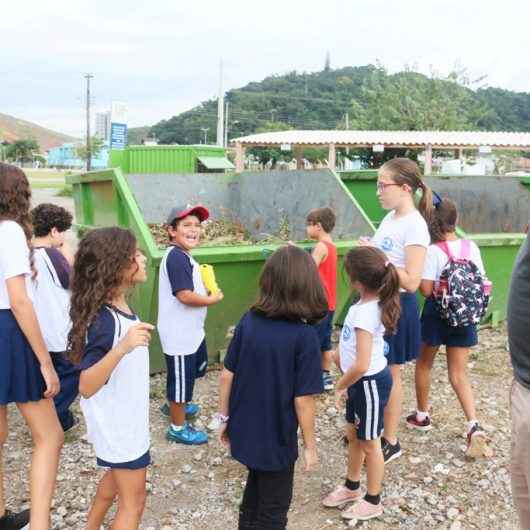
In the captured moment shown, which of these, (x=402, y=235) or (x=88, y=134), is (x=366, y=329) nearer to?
(x=402, y=235)

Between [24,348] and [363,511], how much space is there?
1.56 m

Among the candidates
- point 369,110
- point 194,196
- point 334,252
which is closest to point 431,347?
point 334,252

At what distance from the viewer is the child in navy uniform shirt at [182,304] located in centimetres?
310

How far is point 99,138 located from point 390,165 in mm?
51614

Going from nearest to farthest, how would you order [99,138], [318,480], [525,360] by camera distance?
[525,360] → [318,480] → [99,138]

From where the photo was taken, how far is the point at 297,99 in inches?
3059

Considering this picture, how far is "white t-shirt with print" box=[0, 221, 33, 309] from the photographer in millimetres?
2205

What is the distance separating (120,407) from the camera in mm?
2021

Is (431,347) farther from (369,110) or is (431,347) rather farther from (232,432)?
(369,110)

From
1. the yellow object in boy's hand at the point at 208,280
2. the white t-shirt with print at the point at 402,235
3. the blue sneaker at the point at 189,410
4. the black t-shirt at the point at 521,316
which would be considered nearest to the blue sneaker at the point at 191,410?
the blue sneaker at the point at 189,410

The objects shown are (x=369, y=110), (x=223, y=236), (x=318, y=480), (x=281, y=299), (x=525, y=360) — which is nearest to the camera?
(x=525, y=360)

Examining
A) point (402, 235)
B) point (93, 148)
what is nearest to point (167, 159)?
point (402, 235)

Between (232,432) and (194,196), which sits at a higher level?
(194,196)

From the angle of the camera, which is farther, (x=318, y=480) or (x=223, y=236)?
(x=223, y=236)
